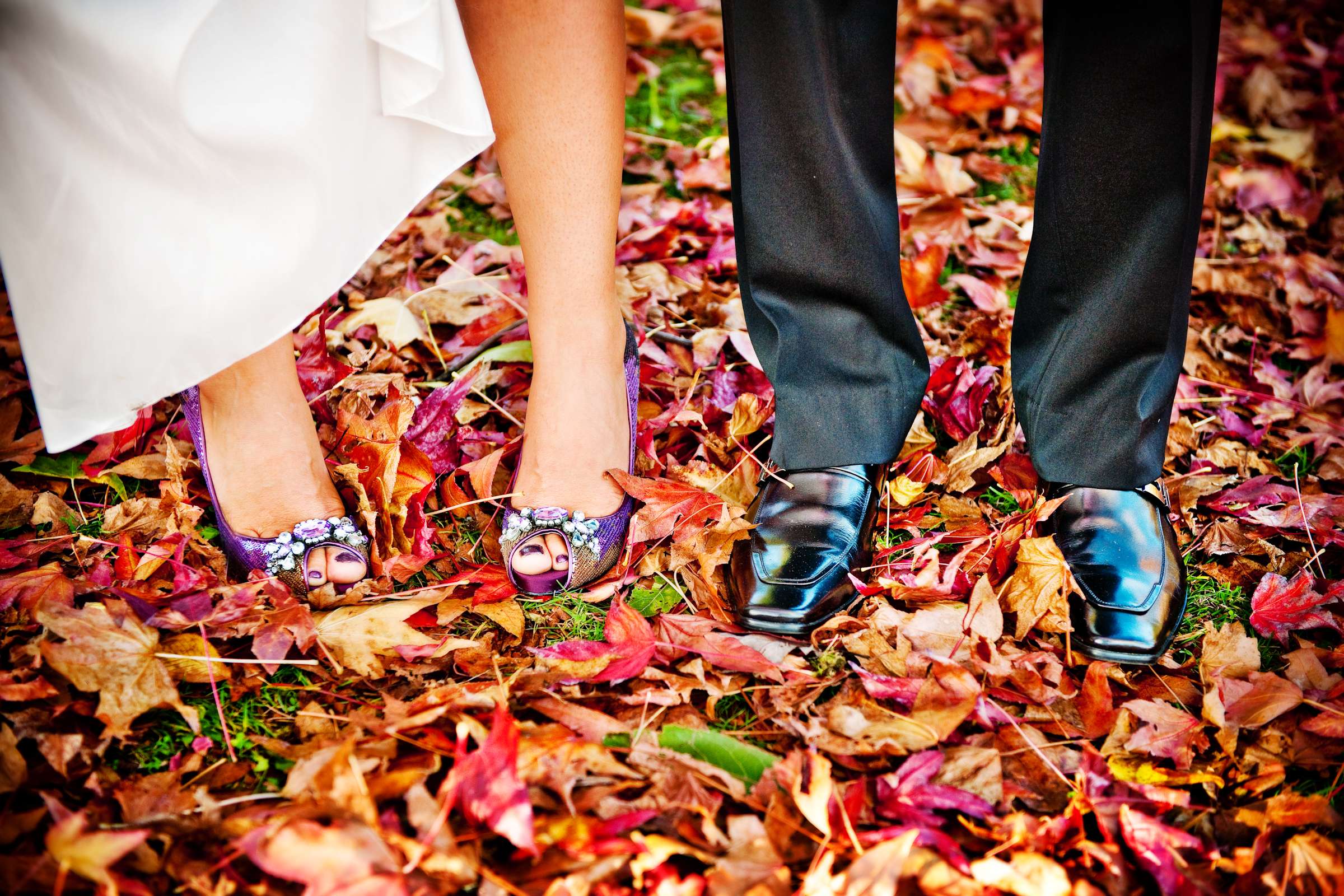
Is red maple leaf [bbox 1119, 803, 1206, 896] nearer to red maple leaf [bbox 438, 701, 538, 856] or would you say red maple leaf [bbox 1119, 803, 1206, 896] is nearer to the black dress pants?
the black dress pants

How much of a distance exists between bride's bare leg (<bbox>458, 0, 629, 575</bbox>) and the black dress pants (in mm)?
169

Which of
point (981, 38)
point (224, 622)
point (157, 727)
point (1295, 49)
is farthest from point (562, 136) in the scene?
point (1295, 49)

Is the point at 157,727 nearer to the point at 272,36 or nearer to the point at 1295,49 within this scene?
the point at 272,36

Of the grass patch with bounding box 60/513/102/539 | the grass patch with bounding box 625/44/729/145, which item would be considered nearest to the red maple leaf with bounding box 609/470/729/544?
the grass patch with bounding box 60/513/102/539

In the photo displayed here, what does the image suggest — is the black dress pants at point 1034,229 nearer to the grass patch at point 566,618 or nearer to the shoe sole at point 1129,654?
the shoe sole at point 1129,654


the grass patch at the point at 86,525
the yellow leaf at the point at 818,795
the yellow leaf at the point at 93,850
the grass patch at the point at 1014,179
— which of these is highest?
the grass patch at the point at 1014,179

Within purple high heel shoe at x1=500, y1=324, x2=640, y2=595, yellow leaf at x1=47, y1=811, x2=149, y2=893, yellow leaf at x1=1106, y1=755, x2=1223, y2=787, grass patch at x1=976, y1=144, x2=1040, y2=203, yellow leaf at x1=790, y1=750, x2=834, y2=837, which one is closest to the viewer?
yellow leaf at x1=47, y1=811, x2=149, y2=893

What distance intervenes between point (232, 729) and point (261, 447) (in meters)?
0.39

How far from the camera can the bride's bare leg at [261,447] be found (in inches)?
47.3

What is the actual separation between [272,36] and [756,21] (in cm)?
54

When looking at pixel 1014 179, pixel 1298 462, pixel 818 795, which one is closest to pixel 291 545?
pixel 818 795

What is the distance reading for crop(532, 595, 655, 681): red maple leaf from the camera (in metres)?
1.04

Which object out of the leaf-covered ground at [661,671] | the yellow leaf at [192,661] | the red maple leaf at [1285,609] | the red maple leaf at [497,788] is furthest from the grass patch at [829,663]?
the yellow leaf at [192,661]

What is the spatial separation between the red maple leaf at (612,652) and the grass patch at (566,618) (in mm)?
57
